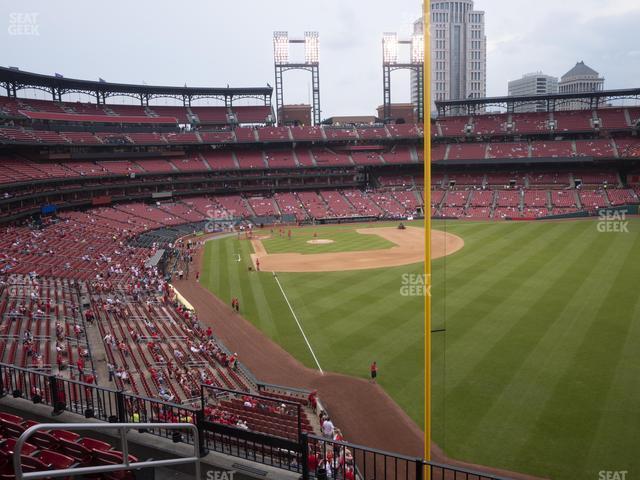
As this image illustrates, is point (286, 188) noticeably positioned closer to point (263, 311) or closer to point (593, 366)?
point (263, 311)

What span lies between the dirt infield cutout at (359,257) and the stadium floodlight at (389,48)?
1965 inches

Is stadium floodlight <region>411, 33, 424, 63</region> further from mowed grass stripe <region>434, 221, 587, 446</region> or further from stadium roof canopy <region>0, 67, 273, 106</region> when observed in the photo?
mowed grass stripe <region>434, 221, 587, 446</region>

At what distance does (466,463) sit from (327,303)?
55.5 ft

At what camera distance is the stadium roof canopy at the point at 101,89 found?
6391 centimetres

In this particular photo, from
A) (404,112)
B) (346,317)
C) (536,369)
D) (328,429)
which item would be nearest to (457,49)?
(404,112)

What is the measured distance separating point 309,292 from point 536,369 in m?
17.0

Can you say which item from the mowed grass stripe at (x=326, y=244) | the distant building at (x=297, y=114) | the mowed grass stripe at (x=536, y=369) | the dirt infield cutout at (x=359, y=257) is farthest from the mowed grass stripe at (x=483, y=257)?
the distant building at (x=297, y=114)

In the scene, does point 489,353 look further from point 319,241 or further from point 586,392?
point 319,241

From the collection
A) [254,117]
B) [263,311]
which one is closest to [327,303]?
[263,311]

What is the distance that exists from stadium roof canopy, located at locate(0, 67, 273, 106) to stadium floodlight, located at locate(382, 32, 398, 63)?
2359 cm

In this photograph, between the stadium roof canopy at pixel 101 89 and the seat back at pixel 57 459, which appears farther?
the stadium roof canopy at pixel 101 89

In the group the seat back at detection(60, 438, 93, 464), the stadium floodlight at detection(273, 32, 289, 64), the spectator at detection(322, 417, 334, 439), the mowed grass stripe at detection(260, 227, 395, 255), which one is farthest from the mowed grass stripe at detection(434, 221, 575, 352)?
the stadium floodlight at detection(273, 32, 289, 64)

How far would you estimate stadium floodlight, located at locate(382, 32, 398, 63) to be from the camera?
293 feet

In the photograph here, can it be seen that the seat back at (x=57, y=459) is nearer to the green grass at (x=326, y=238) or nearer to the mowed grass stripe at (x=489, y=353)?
the mowed grass stripe at (x=489, y=353)
